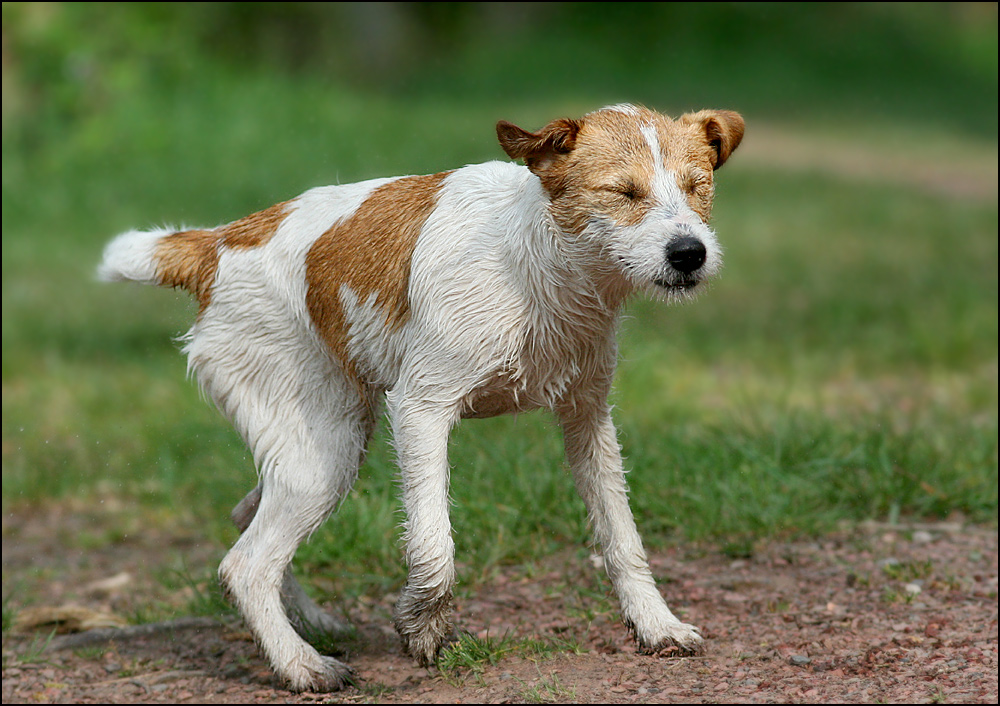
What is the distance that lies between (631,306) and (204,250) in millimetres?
1459

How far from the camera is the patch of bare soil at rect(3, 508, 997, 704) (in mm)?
3852

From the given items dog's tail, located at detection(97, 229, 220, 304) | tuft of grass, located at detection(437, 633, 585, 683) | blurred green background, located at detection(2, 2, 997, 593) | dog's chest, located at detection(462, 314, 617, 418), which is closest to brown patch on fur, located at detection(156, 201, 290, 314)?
dog's tail, located at detection(97, 229, 220, 304)

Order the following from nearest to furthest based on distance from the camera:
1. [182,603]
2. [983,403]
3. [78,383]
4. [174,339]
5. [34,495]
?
[174,339] < [182,603] < [34,495] < [983,403] < [78,383]

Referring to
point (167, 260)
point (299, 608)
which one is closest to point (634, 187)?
point (167, 260)

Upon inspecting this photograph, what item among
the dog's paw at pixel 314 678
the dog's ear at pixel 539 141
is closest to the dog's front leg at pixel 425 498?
the dog's paw at pixel 314 678

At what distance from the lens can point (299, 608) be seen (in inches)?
175

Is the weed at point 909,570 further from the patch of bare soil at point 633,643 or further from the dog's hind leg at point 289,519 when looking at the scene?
the dog's hind leg at point 289,519

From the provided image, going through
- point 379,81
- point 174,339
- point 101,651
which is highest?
point 379,81

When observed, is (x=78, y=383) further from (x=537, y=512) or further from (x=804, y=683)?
(x=804, y=683)

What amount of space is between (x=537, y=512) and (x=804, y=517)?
1.09 meters

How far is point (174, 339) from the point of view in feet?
14.7

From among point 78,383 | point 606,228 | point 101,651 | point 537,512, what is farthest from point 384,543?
point 78,383

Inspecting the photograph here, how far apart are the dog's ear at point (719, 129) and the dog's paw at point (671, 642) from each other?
4.75ft

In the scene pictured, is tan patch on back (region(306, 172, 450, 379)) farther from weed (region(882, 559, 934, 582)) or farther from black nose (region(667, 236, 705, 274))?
weed (region(882, 559, 934, 582))
